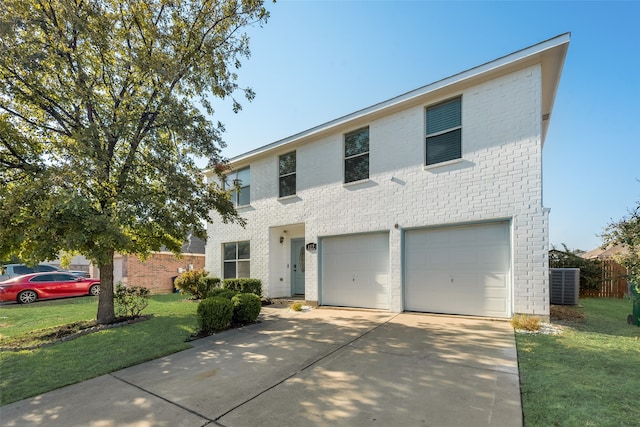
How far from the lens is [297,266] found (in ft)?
39.9

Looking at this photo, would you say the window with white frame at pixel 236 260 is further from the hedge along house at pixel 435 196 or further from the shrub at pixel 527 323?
the shrub at pixel 527 323

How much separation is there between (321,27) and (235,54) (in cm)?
255

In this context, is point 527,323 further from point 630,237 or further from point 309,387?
point 309,387

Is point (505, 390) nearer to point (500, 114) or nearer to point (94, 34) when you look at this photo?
point (500, 114)

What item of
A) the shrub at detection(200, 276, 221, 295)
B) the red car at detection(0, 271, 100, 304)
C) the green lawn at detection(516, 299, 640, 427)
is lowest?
the red car at detection(0, 271, 100, 304)

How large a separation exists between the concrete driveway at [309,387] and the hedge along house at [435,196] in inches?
74.9

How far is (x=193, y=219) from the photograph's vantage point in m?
7.66

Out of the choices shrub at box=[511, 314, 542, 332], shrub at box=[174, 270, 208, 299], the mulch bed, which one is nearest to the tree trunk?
shrub at box=[174, 270, 208, 299]

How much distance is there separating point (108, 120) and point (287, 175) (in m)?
5.91

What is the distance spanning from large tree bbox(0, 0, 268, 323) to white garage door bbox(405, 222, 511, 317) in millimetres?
5621

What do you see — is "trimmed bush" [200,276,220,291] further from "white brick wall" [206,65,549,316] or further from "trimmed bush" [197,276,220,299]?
"white brick wall" [206,65,549,316]

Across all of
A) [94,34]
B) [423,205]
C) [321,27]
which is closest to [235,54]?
[321,27]

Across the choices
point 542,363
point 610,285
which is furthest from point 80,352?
point 610,285

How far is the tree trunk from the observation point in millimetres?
7637
